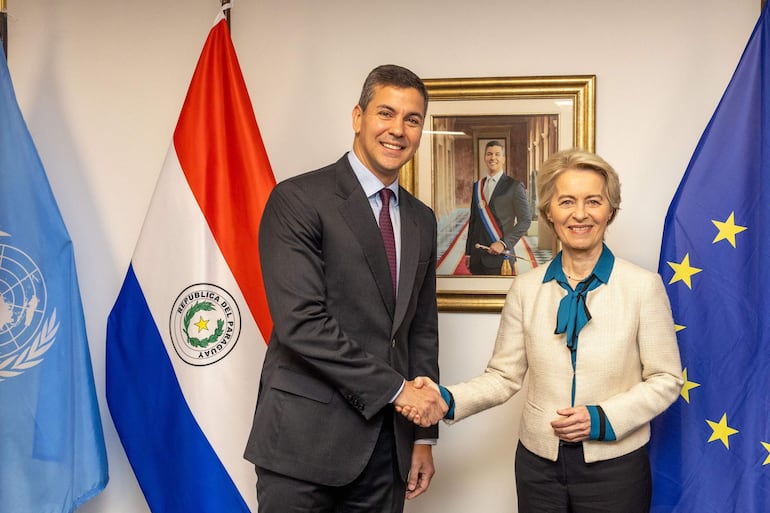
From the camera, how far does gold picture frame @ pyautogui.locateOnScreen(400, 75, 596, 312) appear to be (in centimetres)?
246

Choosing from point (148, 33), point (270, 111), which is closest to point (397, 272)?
point (270, 111)

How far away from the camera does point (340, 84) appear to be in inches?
101

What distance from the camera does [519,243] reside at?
2.52 meters

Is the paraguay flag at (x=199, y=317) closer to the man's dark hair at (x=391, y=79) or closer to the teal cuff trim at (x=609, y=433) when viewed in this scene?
the man's dark hair at (x=391, y=79)

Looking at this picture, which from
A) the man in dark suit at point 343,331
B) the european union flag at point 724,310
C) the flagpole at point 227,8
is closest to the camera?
the man in dark suit at point 343,331

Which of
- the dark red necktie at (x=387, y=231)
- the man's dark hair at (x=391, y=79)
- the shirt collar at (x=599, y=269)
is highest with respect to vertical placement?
the man's dark hair at (x=391, y=79)

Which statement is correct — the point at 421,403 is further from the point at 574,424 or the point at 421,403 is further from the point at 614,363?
the point at 614,363

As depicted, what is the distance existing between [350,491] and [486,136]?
1316mm

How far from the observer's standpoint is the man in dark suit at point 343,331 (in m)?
1.63

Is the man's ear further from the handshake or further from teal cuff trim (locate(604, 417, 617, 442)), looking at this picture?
A: teal cuff trim (locate(604, 417, 617, 442))

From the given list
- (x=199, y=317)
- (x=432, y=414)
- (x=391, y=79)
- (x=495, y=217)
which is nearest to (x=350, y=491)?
(x=432, y=414)

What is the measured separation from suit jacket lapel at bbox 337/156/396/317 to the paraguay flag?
2.24ft

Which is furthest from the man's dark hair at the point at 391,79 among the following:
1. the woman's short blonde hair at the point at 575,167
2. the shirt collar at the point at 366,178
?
the woman's short blonde hair at the point at 575,167

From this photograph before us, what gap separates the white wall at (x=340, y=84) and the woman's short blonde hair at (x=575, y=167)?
2.29 feet
